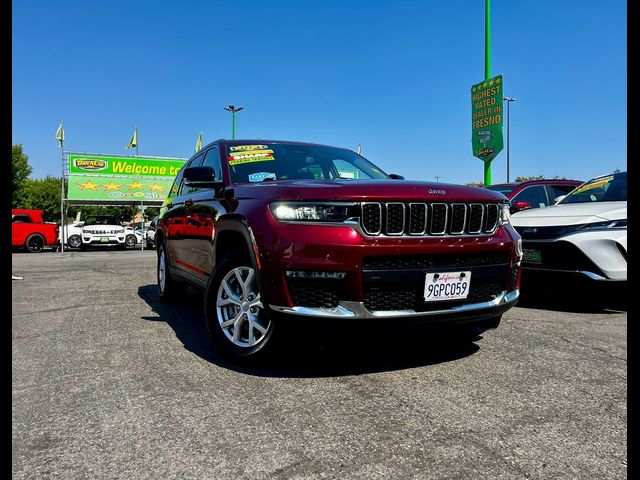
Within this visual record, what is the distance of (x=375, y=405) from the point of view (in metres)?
2.51

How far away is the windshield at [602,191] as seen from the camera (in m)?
5.74

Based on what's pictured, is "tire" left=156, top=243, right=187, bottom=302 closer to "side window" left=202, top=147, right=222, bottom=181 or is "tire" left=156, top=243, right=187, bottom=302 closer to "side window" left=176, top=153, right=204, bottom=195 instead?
"side window" left=176, top=153, right=204, bottom=195

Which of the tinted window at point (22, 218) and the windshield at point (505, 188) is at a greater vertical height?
the windshield at point (505, 188)

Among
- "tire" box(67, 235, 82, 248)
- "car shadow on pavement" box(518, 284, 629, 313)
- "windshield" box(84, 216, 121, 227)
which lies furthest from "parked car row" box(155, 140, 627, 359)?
"tire" box(67, 235, 82, 248)

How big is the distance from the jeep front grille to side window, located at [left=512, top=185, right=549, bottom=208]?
5.39m

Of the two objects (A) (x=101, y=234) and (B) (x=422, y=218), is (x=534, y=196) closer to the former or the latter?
(B) (x=422, y=218)

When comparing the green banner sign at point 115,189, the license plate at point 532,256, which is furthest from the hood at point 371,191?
the green banner sign at point 115,189

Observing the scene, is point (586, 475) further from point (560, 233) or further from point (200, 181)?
point (560, 233)

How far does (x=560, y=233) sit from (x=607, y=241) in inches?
17.0

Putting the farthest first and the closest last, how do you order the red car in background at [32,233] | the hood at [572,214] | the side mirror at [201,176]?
the red car in background at [32,233] < the hood at [572,214] < the side mirror at [201,176]

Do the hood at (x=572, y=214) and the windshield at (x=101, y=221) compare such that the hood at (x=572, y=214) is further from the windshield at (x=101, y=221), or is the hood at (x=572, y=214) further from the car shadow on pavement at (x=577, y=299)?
the windshield at (x=101, y=221)

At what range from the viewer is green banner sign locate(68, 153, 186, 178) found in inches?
883

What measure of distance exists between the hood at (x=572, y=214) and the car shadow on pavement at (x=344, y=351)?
1.82m
